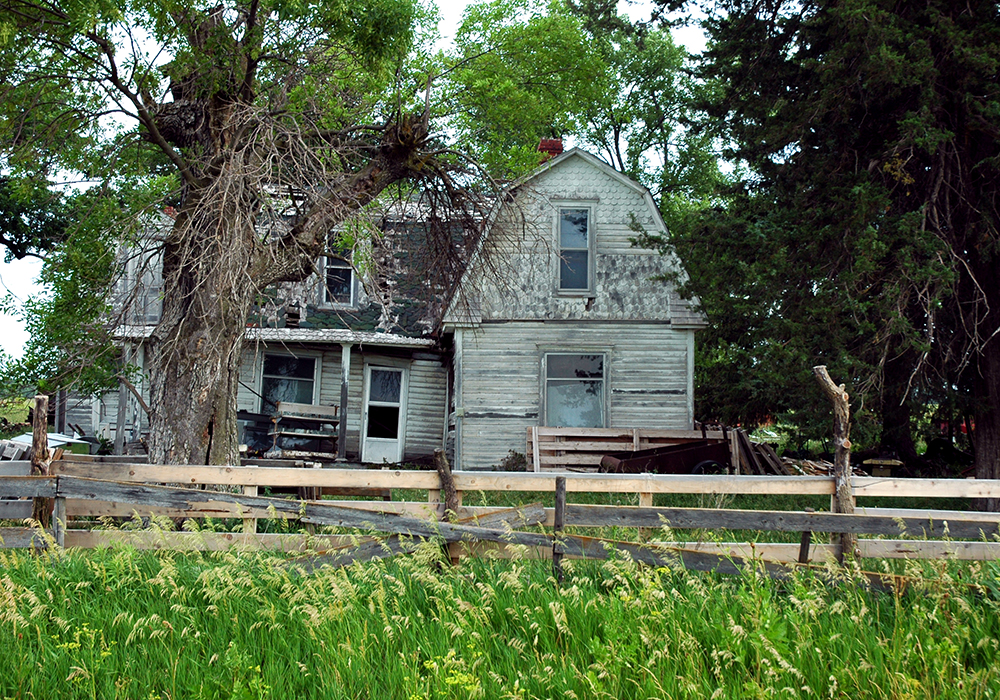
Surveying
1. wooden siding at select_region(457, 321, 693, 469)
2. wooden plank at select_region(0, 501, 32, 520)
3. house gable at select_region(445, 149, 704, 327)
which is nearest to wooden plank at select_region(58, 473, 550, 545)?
wooden plank at select_region(0, 501, 32, 520)

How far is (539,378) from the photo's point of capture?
18.7 meters

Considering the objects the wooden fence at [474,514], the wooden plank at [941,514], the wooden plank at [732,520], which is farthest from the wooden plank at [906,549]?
the wooden plank at [732,520]

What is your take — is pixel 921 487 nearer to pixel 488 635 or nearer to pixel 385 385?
pixel 488 635

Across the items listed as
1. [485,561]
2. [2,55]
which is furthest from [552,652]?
[2,55]

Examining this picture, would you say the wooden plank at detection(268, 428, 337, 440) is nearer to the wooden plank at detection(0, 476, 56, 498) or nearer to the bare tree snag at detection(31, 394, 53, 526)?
the bare tree snag at detection(31, 394, 53, 526)

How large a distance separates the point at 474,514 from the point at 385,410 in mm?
14784

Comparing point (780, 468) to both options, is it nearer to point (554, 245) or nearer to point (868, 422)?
point (868, 422)

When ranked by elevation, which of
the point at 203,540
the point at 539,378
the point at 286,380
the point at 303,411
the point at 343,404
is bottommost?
the point at 203,540

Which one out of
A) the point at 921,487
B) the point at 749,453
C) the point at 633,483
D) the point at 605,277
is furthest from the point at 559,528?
the point at 605,277

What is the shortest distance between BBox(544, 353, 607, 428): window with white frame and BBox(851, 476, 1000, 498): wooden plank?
11.1 m

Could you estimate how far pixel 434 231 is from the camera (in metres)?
11.3

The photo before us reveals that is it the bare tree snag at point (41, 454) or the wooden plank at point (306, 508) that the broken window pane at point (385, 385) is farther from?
the wooden plank at point (306, 508)

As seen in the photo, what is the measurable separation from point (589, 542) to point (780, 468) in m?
12.1

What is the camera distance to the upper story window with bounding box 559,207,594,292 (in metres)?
18.8
